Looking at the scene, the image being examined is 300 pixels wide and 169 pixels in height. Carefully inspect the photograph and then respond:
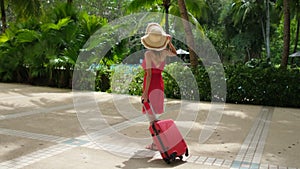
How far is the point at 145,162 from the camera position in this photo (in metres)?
4.54

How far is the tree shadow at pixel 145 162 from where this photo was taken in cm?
436

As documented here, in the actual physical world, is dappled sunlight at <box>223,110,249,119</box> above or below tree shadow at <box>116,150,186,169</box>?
above

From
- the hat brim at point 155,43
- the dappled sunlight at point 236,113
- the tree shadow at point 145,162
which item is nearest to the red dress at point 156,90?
the hat brim at point 155,43

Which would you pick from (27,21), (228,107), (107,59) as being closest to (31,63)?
(27,21)

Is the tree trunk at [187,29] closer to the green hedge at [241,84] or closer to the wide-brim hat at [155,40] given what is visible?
the green hedge at [241,84]

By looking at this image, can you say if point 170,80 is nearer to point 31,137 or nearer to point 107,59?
point 107,59

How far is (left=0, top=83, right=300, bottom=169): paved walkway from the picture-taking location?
4.51 metres

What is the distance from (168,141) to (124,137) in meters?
1.58

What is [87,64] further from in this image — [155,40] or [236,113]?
[155,40]

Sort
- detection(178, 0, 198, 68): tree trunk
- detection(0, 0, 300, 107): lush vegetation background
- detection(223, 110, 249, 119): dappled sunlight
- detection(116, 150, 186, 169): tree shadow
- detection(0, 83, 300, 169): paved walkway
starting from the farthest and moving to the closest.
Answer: detection(178, 0, 198, 68): tree trunk < detection(0, 0, 300, 107): lush vegetation background < detection(223, 110, 249, 119): dappled sunlight < detection(0, 83, 300, 169): paved walkway < detection(116, 150, 186, 169): tree shadow

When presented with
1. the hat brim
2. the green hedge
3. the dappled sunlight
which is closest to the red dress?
the hat brim

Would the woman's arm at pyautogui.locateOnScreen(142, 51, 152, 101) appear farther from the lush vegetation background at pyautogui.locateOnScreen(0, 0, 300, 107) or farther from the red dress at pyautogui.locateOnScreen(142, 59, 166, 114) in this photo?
the lush vegetation background at pyautogui.locateOnScreen(0, 0, 300, 107)

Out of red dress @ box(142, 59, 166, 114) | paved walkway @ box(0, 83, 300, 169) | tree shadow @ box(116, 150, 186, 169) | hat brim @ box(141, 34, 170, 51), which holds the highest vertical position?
hat brim @ box(141, 34, 170, 51)

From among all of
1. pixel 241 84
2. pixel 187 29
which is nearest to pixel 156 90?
pixel 241 84
